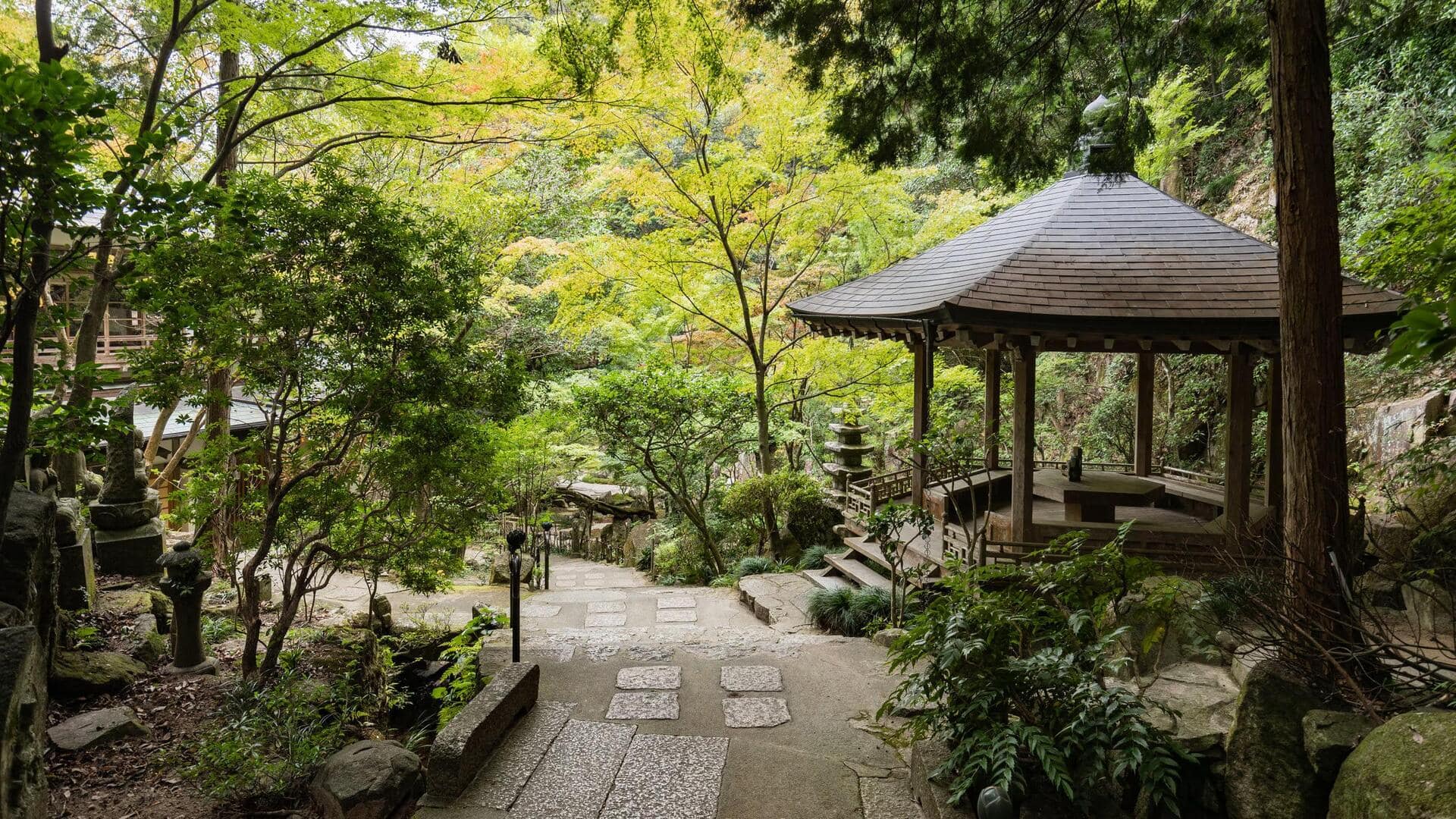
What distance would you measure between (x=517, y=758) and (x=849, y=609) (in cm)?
399

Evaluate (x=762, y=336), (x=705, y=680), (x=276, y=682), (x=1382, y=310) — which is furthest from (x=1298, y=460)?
(x=762, y=336)

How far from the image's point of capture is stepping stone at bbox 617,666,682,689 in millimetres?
6068

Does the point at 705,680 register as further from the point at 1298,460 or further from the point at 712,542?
the point at 712,542

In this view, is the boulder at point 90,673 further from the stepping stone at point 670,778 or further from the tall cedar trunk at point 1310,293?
the tall cedar trunk at point 1310,293

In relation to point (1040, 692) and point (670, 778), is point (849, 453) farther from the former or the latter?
point (1040, 692)

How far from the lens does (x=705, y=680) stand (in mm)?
6180

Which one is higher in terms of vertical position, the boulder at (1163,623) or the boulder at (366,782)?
Answer: the boulder at (1163,623)

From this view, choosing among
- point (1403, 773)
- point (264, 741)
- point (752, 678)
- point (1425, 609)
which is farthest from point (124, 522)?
point (1425, 609)

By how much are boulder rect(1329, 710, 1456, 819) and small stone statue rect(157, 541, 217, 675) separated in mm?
6847

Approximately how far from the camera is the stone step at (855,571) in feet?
28.0

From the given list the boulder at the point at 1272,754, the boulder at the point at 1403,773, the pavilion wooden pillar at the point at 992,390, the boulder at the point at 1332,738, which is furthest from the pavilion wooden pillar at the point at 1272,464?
the boulder at the point at 1403,773

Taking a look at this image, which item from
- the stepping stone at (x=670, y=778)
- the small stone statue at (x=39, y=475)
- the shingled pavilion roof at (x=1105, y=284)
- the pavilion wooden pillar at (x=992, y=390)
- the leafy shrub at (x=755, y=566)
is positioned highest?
the shingled pavilion roof at (x=1105, y=284)

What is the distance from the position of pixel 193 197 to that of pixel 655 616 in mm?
7185

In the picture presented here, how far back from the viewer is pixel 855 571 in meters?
9.02
